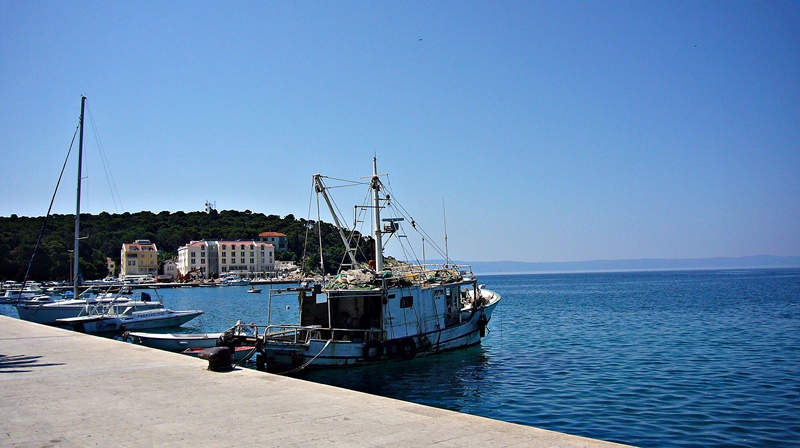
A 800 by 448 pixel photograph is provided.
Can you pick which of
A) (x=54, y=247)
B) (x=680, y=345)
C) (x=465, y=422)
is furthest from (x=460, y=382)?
(x=54, y=247)

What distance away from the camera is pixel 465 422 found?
9.43m

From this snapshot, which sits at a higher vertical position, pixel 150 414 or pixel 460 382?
pixel 150 414

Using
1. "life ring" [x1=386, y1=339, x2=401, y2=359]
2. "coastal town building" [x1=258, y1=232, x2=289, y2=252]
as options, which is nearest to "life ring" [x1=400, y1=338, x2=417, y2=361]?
"life ring" [x1=386, y1=339, x2=401, y2=359]

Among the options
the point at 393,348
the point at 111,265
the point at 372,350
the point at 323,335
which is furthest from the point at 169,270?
the point at 372,350

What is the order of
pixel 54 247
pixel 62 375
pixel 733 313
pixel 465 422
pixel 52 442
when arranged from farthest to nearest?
1. pixel 54 247
2. pixel 733 313
3. pixel 62 375
4. pixel 465 422
5. pixel 52 442

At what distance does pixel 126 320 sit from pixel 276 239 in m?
139

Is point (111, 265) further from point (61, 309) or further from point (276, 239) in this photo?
point (61, 309)

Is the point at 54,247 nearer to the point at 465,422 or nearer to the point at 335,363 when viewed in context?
the point at 335,363

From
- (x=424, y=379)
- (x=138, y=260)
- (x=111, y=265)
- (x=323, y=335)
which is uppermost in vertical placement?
(x=138, y=260)

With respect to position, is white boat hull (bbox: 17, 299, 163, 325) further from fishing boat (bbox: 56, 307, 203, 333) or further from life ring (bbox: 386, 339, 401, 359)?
life ring (bbox: 386, 339, 401, 359)

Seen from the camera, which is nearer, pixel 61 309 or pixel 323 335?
pixel 323 335

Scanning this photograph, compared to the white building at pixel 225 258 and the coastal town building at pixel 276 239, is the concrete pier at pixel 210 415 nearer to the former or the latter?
the white building at pixel 225 258

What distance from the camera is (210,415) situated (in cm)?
1023

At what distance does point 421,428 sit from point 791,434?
9.31m
